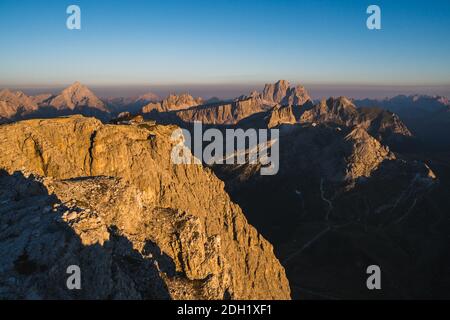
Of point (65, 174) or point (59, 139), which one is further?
point (59, 139)

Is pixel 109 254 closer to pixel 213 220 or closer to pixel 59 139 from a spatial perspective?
pixel 59 139

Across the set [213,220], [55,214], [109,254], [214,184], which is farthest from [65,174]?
[214,184]

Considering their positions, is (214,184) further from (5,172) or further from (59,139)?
(5,172)

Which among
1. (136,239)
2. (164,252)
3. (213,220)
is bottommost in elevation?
Answer: (213,220)

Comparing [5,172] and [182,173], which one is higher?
[5,172]
